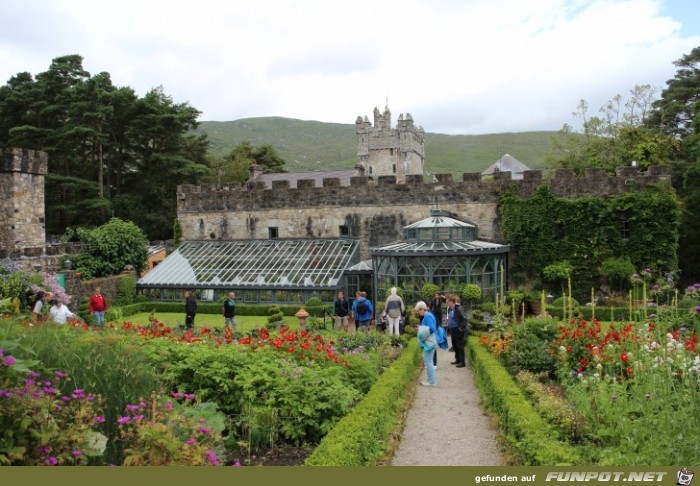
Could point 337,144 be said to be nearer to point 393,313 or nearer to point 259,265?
point 259,265

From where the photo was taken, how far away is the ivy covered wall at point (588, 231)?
21.3 m

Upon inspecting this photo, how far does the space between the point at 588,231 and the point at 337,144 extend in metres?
143

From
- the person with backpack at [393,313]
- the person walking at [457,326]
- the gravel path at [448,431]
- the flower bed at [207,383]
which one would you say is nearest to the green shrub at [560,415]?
the gravel path at [448,431]

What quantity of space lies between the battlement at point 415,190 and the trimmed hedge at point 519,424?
13.1 metres

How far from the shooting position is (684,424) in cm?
559

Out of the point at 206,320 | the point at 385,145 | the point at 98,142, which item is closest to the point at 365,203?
the point at 206,320

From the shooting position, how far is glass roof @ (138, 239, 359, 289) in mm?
22469

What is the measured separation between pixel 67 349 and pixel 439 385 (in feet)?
23.8

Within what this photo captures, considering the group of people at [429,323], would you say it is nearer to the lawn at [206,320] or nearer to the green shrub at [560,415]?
the green shrub at [560,415]

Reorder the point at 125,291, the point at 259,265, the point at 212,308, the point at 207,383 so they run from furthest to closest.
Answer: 1. the point at 259,265
2. the point at 125,291
3. the point at 212,308
4. the point at 207,383

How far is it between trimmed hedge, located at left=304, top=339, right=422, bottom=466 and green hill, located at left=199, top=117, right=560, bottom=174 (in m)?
110

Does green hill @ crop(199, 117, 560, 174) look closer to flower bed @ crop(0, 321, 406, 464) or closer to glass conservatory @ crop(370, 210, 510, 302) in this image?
glass conservatory @ crop(370, 210, 510, 302)

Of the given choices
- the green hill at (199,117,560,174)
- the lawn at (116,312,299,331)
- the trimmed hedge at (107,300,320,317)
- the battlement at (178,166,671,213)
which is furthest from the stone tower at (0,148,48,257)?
the green hill at (199,117,560,174)

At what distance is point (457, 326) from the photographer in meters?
12.7
